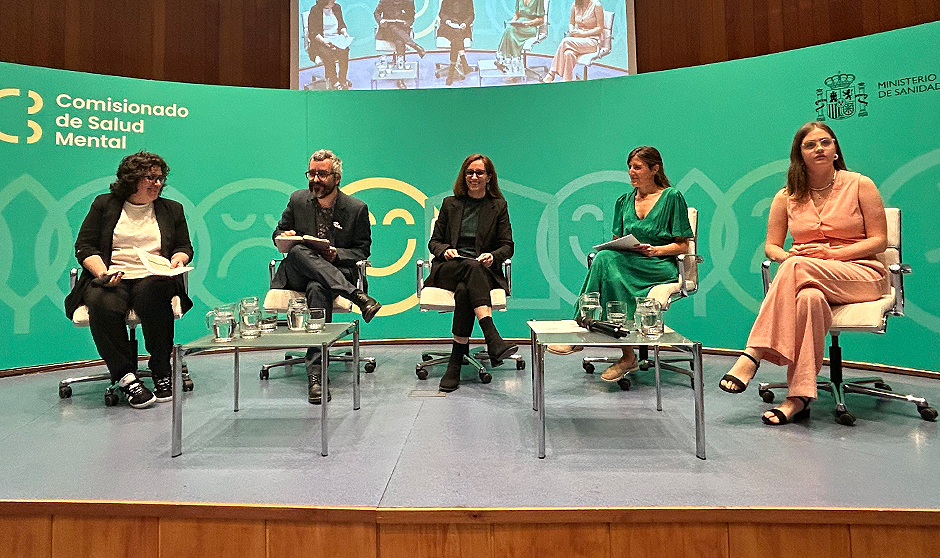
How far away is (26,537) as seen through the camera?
5.85ft

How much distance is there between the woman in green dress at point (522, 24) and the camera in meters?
5.16

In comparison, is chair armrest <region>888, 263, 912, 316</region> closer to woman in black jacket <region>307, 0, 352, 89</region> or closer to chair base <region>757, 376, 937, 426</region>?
chair base <region>757, 376, 937, 426</region>

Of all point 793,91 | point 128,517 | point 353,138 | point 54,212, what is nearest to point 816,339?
point 793,91

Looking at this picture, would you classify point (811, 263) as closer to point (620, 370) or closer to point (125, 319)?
point (620, 370)

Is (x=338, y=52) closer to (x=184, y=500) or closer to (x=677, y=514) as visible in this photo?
(x=184, y=500)

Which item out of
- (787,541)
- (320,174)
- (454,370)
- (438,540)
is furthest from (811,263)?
(320,174)

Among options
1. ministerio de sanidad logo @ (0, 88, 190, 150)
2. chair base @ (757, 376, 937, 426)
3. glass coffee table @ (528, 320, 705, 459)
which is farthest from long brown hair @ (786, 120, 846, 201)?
ministerio de sanidad logo @ (0, 88, 190, 150)

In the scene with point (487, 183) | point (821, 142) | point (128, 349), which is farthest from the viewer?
point (487, 183)

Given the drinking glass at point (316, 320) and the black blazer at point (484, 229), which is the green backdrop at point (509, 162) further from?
the drinking glass at point (316, 320)

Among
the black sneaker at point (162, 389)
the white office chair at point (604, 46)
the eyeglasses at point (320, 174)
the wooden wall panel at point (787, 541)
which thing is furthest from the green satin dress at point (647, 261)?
the black sneaker at point (162, 389)

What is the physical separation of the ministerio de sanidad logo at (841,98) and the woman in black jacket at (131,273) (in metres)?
4.06

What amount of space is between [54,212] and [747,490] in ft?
14.5

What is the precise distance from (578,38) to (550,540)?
4.45m

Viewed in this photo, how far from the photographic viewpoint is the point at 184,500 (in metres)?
1.78
